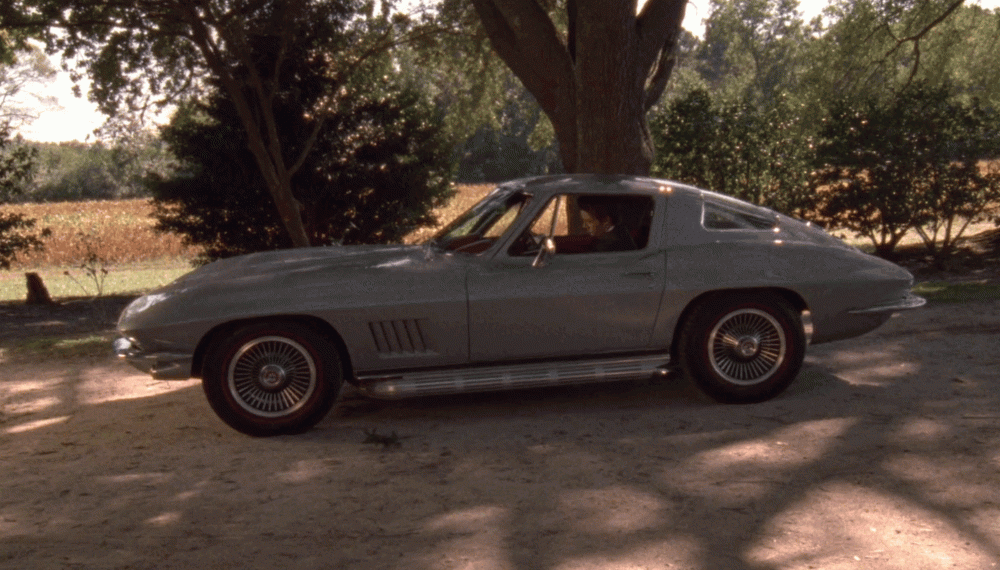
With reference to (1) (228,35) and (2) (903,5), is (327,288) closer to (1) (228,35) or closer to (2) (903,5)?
(1) (228,35)

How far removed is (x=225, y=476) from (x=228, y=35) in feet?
32.8

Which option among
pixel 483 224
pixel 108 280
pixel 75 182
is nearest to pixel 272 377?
pixel 483 224

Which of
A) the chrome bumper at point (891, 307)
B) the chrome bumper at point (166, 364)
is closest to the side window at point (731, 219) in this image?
the chrome bumper at point (891, 307)

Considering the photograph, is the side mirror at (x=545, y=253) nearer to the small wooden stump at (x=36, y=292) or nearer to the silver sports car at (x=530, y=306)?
the silver sports car at (x=530, y=306)

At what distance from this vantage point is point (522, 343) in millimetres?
6797

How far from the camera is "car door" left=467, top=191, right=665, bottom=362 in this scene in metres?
6.73

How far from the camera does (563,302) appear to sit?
680 cm

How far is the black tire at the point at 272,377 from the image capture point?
6.44m

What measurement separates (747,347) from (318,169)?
13371mm

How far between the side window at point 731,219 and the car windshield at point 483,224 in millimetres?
1245

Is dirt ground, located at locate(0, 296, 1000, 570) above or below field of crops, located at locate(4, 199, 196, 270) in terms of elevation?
below

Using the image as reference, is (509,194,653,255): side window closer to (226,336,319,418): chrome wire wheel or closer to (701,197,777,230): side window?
(701,197,777,230): side window

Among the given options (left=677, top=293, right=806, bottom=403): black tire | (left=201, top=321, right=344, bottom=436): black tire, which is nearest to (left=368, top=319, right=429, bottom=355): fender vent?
(left=201, top=321, right=344, bottom=436): black tire

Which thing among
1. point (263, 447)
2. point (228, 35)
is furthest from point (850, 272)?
point (228, 35)
